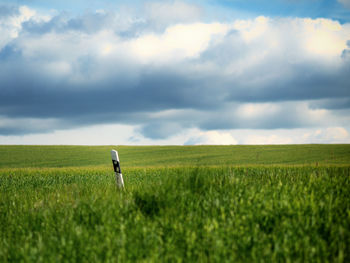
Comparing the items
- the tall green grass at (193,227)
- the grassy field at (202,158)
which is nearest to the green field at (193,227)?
the tall green grass at (193,227)

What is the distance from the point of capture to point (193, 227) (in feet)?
18.7

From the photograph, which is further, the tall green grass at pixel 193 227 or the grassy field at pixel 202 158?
the grassy field at pixel 202 158

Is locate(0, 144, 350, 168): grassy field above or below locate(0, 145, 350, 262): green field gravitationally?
below

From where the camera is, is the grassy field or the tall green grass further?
the grassy field

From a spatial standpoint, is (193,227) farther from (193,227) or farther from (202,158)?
(202,158)

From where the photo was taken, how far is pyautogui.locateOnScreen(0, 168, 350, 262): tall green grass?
5016 mm

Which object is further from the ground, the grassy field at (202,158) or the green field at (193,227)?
the green field at (193,227)

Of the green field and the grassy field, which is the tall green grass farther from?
the grassy field

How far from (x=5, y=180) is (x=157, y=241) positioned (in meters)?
16.1

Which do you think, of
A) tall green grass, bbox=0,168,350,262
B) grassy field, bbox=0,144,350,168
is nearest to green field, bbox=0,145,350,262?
tall green grass, bbox=0,168,350,262

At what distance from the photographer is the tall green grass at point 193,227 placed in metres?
5.02

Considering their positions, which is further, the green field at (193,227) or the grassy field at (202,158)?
the grassy field at (202,158)

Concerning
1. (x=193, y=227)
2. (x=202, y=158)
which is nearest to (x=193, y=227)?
(x=193, y=227)

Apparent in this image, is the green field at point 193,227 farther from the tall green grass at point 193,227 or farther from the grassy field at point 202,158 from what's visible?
the grassy field at point 202,158
